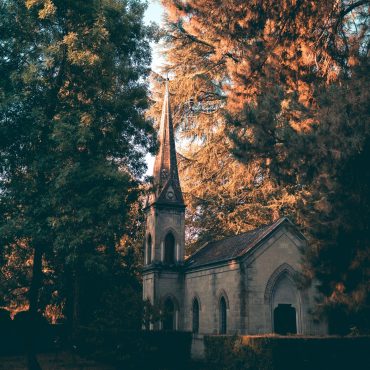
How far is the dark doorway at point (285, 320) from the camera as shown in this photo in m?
21.8

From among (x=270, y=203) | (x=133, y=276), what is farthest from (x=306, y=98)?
(x=133, y=276)

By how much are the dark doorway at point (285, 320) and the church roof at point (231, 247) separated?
3272 millimetres

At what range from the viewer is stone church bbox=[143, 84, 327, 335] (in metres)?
21.4

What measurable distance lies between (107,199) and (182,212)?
12.5 m

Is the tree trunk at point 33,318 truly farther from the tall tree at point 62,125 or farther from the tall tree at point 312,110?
the tall tree at point 312,110

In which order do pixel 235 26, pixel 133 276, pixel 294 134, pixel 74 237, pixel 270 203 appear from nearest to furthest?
1. pixel 294 134
2. pixel 235 26
3. pixel 74 237
4. pixel 270 203
5. pixel 133 276

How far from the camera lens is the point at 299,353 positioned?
55.3 ft

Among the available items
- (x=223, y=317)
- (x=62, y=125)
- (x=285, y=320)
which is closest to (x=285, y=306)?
(x=285, y=320)

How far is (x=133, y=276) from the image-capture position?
34.4 m

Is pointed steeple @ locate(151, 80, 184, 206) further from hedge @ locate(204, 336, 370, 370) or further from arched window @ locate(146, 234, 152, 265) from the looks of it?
hedge @ locate(204, 336, 370, 370)

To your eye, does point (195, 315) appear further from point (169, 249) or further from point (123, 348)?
point (123, 348)

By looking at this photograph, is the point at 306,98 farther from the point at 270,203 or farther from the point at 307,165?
the point at 270,203

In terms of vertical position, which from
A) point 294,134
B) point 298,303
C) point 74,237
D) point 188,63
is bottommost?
point 298,303

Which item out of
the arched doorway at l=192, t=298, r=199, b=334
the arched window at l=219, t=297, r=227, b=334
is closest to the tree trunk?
the arched window at l=219, t=297, r=227, b=334
